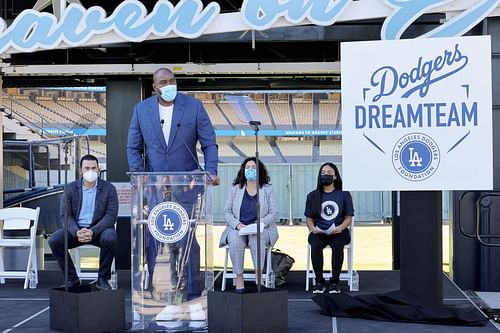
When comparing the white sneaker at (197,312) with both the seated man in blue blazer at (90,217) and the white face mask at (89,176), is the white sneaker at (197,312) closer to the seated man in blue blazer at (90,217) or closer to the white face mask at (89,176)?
the seated man in blue blazer at (90,217)

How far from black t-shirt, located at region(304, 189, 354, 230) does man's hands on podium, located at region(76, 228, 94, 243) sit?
1.91 metres

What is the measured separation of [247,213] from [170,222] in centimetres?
244

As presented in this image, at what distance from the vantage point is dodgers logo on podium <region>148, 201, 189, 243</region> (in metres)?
5.42

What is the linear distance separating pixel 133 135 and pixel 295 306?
6.06ft

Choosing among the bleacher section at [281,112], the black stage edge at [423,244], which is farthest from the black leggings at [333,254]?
the bleacher section at [281,112]

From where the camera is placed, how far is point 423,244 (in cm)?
602

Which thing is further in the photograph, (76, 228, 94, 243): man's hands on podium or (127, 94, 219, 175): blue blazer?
(76, 228, 94, 243): man's hands on podium

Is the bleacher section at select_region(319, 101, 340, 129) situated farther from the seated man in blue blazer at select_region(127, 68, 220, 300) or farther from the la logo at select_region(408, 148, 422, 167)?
the la logo at select_region(408, 148, 422, 167)

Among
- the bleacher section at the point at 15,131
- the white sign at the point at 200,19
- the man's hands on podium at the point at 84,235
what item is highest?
the white sign at the point at 200,19

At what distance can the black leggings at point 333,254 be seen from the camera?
7.54m

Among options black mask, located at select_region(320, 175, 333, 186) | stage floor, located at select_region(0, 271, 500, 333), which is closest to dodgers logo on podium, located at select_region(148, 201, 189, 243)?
stage floor, located at select_region(0, 271, 500, 333)

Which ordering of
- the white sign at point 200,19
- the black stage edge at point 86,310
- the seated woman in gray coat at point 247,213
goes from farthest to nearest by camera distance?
1. the seated woman in gray coat at point 247,213
2. the white sign at point 200,19
3. the black stage edge at point 86,310

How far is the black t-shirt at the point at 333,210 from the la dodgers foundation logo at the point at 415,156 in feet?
6.49

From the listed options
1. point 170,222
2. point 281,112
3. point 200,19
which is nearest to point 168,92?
point 170,222
